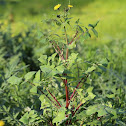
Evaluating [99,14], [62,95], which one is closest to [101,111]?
[62,95]

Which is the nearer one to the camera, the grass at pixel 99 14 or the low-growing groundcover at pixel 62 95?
the low-growing groundcover at pixel 62 95

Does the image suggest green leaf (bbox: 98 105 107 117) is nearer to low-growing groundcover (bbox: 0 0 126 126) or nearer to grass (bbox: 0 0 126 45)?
low-growing groundcover (bbox: 0 0 126 126)

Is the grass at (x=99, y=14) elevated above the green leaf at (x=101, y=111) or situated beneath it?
elevated above

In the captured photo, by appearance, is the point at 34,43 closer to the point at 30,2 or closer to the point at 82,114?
the point at 82,114

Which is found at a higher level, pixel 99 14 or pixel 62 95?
pixel 99 14

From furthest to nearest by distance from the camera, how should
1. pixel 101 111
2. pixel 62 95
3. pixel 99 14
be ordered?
pixel 99 14, pixel 62 95, pixel 101 111

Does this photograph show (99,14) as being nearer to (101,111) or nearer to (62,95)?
(62,95)

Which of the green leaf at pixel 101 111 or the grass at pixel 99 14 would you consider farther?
the grass at pixel 99 14

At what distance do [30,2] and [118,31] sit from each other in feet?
12.6

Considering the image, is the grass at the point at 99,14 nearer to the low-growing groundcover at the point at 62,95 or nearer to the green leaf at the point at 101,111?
the low-growing groundcover at the point at 62,95

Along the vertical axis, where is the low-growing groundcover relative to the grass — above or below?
below

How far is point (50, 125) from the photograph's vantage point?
1.70 metres

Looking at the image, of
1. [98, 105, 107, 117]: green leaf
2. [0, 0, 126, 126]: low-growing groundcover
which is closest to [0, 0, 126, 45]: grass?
[0, 0, 126, 126]: low-growing groundcover

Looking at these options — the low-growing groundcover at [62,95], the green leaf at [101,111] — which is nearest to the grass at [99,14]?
the low-growing groundcover at [62,95]
